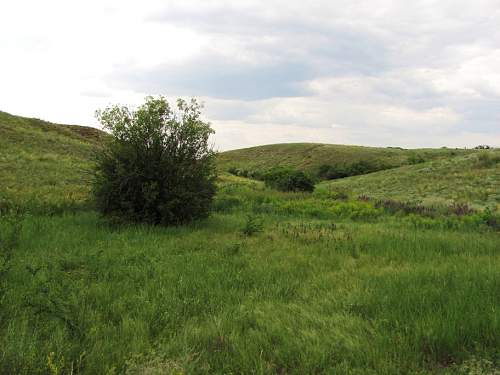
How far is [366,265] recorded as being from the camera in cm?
684

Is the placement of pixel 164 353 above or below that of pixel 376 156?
below

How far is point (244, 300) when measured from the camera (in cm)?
509

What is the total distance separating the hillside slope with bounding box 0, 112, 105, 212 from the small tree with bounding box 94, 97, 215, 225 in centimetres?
146

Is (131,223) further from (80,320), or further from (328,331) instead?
(328,331)

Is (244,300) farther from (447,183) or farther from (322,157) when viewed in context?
(322,157)

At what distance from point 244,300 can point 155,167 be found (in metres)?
7.33

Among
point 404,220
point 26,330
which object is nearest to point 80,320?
point 26,330

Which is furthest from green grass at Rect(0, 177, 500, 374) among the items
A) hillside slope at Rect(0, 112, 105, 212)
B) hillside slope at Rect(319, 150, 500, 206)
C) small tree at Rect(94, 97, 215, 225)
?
hillside slope at Rect(319, 150, 500, 206)

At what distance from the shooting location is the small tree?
11055 mm

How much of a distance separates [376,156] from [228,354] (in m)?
75.7

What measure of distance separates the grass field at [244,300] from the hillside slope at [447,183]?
1273 cm

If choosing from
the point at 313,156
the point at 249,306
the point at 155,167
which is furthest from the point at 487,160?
the point at 313,156

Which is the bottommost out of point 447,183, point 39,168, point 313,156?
point 447,183

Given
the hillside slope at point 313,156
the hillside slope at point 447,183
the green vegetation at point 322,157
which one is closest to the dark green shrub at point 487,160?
the hillside slope at point 447,183
